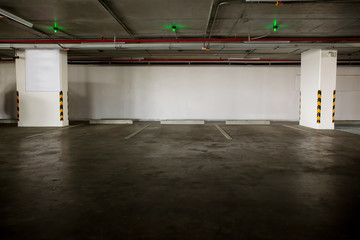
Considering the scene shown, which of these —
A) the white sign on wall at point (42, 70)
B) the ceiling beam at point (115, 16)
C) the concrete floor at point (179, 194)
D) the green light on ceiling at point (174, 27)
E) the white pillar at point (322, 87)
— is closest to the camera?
the concrete floor at point (179, 194)

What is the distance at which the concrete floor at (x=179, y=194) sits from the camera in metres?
2.09

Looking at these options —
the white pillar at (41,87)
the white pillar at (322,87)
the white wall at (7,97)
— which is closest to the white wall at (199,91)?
the white wall at (7,97)

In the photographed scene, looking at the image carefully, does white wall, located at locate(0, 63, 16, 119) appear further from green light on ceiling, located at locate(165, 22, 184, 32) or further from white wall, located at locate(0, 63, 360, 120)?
green light on ceiling, located at locate(165, 22, 184, 32)

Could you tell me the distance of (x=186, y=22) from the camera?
273 inches

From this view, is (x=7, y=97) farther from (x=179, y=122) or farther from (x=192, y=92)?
(x=192, y=92)

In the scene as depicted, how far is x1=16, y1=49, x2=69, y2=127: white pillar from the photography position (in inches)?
372

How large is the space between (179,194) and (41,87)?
907 cm

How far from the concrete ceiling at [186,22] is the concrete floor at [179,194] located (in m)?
3.46

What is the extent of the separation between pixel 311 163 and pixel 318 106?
586 centimetres

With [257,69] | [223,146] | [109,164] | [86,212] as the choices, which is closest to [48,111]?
[109,164]

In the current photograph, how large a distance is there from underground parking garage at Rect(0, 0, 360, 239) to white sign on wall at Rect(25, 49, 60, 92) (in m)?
0.05

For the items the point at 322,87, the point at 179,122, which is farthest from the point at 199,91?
the point at 322,87

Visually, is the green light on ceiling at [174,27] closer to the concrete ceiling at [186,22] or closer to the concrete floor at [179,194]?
the concrete ceiling at [186,22]

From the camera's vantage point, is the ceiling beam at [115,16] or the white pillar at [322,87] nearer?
the ceiling beam at [115,16]
